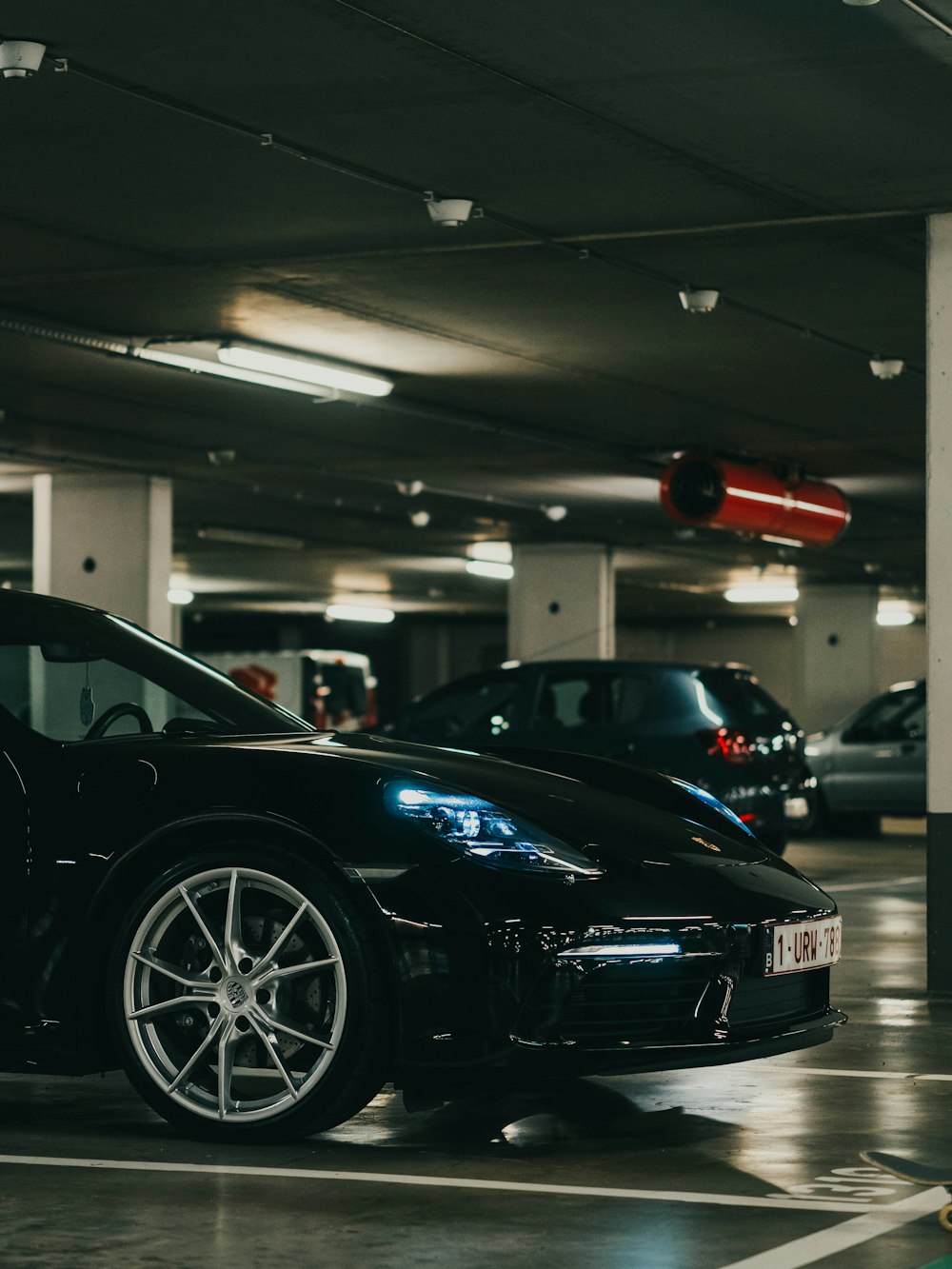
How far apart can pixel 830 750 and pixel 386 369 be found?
8139 mm

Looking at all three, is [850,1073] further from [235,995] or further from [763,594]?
[763,594]

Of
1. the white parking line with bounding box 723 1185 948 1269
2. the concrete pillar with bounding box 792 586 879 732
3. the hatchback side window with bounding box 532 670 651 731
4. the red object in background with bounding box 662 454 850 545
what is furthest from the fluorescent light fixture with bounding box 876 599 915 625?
the white parking line with bounding box 723 1185 948 1269

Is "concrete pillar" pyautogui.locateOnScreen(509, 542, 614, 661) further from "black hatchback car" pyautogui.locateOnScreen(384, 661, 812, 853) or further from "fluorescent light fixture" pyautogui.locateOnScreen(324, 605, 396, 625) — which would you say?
"fluorescent light fixture" pyautogui.locateOnScreen(324, 605, 396, 625)

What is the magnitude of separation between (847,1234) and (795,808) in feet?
37.1

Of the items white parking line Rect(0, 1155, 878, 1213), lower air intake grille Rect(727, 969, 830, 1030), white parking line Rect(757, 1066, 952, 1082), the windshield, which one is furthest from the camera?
white parking line Rect(757, 1066, 952, 1082)

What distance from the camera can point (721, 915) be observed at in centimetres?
512

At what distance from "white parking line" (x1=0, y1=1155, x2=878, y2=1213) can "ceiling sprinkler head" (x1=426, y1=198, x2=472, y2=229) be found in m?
5.27

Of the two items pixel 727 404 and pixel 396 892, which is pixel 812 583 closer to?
pixel 727 404

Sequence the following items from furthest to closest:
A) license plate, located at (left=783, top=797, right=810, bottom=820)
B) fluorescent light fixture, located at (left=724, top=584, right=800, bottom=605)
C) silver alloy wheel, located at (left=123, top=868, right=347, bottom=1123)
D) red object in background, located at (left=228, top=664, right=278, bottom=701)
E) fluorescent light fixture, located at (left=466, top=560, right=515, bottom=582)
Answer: red object in background, located at (left=228, top=664, right=278, bottom=701)
fluorescent light fixture, located at (left=724, top=584, right=800, bottom=605)
fluorescent light fixture, located at (left=466, top=560, right=515, bottom=582)
license plate, located at (left=783, top=797, right=810, bottom=820)
silver alloy wheel, located at (left=123, top=868, right=347, bottom=1123)

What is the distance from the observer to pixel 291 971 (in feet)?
16.4

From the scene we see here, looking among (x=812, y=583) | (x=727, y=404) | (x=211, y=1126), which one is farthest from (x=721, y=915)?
(x=812, y=583)

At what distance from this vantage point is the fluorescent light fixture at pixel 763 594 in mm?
36453

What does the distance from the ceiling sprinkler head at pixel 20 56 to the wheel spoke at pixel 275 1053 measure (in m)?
3.60

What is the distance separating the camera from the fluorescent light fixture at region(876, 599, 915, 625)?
131ft
